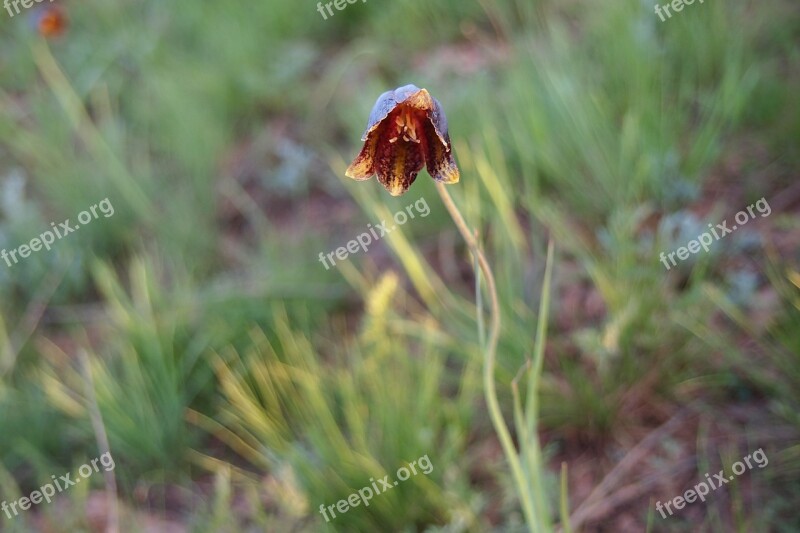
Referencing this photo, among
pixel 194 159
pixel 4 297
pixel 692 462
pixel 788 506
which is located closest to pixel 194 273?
pixel 194 159

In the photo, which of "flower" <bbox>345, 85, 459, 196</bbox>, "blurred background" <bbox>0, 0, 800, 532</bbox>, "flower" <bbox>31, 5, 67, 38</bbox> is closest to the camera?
"flower" <bbox>345, 85, 459, 196</bbox>

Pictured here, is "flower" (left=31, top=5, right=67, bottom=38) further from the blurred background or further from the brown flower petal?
the brown flower petal

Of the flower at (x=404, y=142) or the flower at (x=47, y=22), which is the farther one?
the flower at (x=47, y=22)

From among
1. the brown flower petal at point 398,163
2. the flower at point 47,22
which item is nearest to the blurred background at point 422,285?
the flower at point 47,22

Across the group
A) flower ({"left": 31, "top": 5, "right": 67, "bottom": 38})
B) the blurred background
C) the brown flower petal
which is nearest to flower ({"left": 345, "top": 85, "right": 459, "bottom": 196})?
the brown flower petal

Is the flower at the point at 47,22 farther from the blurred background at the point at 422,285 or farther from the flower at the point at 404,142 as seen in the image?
the flower at the point at 404,142

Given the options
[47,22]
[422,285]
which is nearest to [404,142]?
[422,285]

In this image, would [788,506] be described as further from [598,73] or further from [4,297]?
[4,297]
